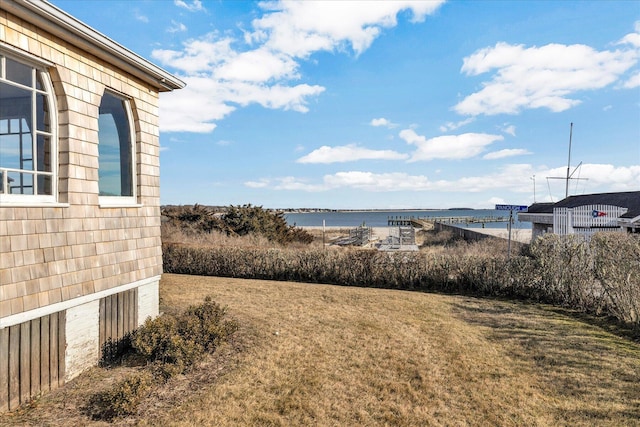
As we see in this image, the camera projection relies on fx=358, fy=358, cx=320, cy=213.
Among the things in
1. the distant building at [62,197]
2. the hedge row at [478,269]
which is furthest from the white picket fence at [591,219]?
the distant building at [62,197]

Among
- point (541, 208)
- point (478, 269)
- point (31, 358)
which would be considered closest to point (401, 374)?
point (31, 358)

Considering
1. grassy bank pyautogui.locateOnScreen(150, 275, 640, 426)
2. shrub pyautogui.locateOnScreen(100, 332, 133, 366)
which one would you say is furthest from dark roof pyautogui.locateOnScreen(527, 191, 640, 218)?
shrub pyautogui.locateOnScreen(100, 332, 133, 366)

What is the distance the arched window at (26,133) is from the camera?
3.90 metres

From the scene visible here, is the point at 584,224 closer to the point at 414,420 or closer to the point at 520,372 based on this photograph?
the point at 520,372

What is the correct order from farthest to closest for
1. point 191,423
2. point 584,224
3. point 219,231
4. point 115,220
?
point 219,231
point 584,224
point 115,220
point 191,423

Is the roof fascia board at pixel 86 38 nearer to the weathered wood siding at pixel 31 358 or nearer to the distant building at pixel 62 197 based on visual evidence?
the distant building at pixel 62 197

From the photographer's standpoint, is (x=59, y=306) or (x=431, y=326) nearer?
(x=59, y=306)

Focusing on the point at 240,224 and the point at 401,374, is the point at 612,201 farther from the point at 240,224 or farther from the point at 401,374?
the point at 240,224

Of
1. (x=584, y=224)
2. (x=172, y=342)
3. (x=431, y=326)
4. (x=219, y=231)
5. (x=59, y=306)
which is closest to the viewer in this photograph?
(x=59, y=306)

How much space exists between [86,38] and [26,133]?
1.45 meters

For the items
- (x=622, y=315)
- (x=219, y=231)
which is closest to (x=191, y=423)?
(x=622, y=315)

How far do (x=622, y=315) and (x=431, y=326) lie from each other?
3850mm

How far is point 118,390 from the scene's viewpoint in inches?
152

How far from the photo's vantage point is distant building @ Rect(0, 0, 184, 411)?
3805 mm
